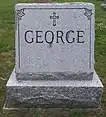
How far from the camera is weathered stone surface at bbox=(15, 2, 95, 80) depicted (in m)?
5.03

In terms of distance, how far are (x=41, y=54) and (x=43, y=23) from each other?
0.38m

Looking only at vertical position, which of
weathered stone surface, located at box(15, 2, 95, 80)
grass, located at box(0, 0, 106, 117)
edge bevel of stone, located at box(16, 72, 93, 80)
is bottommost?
grass, located at box(0, 0, 106, 117)

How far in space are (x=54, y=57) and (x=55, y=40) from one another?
21 centimetres

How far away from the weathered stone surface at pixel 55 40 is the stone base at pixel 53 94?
16cm

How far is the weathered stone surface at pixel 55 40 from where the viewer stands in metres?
5.03

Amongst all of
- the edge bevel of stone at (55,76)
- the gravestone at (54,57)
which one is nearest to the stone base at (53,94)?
the gravestone at (54,57)

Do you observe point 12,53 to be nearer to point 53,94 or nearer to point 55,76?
point 55,76

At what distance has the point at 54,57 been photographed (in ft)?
16.9

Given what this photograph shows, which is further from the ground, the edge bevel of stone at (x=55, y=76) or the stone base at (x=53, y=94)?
the edge bevel of stone at (x=55, y=76)

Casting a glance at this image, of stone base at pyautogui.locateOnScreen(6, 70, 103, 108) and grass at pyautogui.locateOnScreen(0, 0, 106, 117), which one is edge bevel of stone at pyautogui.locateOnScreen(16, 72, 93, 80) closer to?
stone base at pyautogui.locateOnScreen(6, 70, 103, 108)

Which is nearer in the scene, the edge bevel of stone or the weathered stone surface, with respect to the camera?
the weathered stone surface


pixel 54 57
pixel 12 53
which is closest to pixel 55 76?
pixel 54 57

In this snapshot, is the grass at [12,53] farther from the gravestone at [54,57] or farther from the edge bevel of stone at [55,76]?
the edge bevel of stone at [55,76]

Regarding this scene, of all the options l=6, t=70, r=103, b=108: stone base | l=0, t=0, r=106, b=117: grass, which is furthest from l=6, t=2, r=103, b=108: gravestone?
l=0, t=0, r=106, b=117: grass
